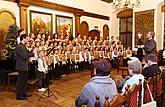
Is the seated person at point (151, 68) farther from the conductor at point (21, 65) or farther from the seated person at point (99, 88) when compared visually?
the conductor at point (21, 65)

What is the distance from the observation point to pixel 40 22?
8.79 meters

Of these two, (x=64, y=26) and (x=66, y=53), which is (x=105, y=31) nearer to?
(x=64, y=26)

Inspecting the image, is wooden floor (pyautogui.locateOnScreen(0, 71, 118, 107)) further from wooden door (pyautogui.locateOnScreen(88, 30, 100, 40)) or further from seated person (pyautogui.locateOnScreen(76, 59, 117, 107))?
wooden door (pyautogui.locateOnScreen(88, 30, 100, 40))

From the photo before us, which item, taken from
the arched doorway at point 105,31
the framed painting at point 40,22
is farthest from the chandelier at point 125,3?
the framed painting at point 40,22

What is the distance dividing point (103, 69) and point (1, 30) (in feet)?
19.8

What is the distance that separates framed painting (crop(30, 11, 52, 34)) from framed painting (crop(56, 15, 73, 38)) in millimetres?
522

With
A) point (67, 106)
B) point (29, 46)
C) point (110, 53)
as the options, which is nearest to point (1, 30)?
point (29, 46)

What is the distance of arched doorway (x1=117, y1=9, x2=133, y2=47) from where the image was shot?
41.4 feet

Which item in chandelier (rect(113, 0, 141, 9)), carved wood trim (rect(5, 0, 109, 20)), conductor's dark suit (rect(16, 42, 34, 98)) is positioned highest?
chandelier (rect(113, 0, 141, 9))

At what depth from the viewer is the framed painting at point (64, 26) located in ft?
31.8

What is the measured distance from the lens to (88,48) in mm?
9273

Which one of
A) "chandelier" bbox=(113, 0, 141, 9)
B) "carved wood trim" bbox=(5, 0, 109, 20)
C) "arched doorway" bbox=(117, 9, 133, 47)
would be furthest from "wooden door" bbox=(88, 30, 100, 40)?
"chandelier" bbox=(113, 0, 141, 9)

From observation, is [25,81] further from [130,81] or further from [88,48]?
[88,48]

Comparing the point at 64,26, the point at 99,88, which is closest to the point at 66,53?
the point at 64,26
